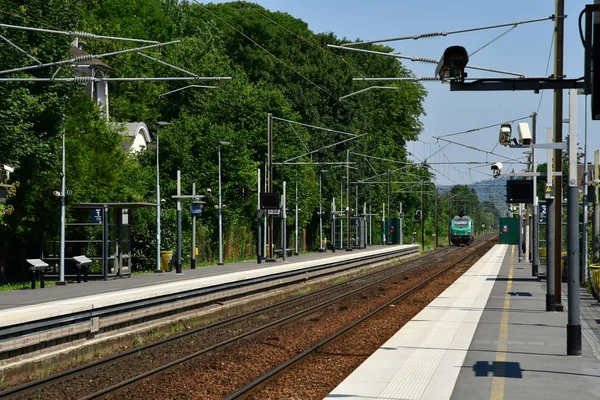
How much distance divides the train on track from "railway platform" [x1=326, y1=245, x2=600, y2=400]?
80.0m

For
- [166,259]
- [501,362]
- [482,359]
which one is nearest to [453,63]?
[501,362]

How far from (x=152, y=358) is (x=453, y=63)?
9.02 meters

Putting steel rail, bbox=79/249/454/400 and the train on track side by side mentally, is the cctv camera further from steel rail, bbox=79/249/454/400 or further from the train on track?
the train on track

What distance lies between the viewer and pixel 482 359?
14.3 meters

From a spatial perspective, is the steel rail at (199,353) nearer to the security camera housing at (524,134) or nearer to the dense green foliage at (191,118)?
the security camera housing at (524,134)

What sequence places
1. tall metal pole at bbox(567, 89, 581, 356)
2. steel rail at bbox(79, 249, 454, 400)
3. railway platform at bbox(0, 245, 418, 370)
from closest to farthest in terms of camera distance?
steel rail at bbox(79, 249, 454, 400) → tall metal pole at bbox(567, 89, 581, 356) → railway platform at bbox(0, 245, 418, 370)

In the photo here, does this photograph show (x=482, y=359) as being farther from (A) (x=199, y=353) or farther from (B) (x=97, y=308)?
(B) (x=97, y=308)

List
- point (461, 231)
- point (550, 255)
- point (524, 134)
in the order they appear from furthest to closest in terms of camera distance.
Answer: point (461, 231) → point (550, 255) → point (524, 134)

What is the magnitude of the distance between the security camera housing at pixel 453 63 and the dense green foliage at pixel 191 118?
21293 mm

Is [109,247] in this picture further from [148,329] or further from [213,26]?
[213,26]

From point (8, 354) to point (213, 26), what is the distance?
78.6 m

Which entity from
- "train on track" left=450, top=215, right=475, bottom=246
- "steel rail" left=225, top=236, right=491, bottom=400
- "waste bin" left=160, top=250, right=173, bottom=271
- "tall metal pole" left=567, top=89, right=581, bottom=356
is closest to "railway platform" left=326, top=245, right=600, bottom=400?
"tall metal pole" left=567, top=89, right=581, bottom=356

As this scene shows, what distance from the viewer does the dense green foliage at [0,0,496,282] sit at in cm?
3284

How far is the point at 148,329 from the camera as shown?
68.1 ft
